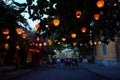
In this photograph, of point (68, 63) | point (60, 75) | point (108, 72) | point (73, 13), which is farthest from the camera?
point (68, 63)

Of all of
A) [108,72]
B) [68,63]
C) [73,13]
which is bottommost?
[108,72]

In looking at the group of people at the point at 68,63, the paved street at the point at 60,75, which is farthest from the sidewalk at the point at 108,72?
the group of people at the point at 68,63

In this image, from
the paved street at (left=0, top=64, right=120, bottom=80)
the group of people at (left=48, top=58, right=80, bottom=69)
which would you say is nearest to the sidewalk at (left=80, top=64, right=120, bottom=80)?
the paved street at (left=0, top=64, right=120, bottom=80)

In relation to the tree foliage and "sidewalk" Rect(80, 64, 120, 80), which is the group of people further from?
the tree foliage

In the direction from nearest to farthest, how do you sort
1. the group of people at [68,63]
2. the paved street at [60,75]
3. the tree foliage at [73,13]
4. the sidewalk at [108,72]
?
the tree foliage at [73,13] < the sidewalk at [108,72] < the paved street at [60,75] < the group of people at [68,63]

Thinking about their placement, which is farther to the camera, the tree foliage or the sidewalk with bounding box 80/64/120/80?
the sidewalk with bounding box 80/64/120/80

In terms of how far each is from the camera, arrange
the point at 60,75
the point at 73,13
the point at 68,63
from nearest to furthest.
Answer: the point at 73,13
the point at 60,75
the point at 68,63

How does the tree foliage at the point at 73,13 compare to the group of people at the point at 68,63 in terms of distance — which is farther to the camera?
the group of people at the point at 68,63

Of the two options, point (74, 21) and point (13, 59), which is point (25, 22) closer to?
point (74, 21)

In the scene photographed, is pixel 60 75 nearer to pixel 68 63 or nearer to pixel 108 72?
pixel 108 72

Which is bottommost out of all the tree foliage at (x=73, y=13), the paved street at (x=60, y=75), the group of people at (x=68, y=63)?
the paved street at (x=60, y=75)

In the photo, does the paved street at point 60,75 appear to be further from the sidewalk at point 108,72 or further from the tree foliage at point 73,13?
the tree foliage at point 73,13

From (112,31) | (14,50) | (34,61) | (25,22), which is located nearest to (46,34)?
(25,22)

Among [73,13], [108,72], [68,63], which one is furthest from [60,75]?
[68,63]
